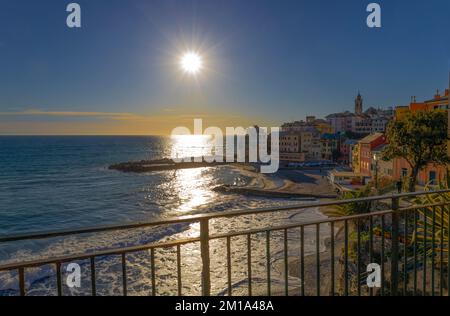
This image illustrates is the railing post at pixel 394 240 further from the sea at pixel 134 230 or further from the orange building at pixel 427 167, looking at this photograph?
the orange building at pixel 427 167

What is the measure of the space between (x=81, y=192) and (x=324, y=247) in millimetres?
29240

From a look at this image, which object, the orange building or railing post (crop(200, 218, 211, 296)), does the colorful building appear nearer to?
the orange building

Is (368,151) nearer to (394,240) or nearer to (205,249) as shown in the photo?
(394,240)

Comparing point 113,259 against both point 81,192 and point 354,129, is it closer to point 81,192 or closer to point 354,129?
point 81,192

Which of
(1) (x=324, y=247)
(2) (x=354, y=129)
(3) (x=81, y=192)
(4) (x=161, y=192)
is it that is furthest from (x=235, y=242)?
(2) (x=354, y=129)

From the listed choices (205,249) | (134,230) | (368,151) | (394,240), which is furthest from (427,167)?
(205,249)

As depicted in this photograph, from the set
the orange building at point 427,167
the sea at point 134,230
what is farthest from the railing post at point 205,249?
the orange building at point 427,167

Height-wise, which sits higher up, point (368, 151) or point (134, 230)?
point (368, 151)

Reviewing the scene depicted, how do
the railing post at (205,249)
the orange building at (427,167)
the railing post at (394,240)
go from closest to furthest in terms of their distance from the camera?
the railing post at (205,249) → the railing post at (394,240) → the orange building at (427,167)

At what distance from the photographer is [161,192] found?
1495 inches

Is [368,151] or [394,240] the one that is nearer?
[394,240]

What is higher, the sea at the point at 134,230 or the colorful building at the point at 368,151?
the colorful building at the point at 368,151

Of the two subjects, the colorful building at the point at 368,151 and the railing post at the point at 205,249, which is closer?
the railing post at the point at 205,249

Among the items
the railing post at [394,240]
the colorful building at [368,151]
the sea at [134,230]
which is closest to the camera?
the railing post at [394,240]
